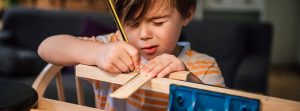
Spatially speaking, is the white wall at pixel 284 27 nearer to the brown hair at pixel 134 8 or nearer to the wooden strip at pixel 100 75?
the brown hair at pixel 134 8

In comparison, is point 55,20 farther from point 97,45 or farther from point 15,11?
point 97,45

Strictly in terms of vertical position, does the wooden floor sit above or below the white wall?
below

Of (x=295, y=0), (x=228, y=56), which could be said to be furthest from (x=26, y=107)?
(x=295, y=0)

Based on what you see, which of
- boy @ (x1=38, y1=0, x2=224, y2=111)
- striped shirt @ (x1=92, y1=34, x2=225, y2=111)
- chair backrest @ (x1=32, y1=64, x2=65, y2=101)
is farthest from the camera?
chair backrest @ (x1=32, y1=64, x2=65, y2=101)

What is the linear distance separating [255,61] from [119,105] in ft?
4.01

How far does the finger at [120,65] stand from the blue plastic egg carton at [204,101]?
7 cm

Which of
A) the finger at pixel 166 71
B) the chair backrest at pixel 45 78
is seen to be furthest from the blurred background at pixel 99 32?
the finger at pixel 166 71

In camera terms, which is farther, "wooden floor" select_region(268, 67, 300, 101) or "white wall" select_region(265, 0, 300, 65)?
"white wall" select_region(265, 0, 300, 65)

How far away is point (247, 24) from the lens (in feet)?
6.39

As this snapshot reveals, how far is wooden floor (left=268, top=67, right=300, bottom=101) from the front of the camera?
2588mm

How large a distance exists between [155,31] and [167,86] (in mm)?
136

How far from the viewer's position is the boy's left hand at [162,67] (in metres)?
0.42

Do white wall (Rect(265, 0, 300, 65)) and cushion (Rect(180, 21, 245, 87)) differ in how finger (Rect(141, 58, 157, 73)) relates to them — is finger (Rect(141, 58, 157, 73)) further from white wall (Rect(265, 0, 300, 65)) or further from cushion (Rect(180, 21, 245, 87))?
white wall (Rect(265, 0, 300, 65))

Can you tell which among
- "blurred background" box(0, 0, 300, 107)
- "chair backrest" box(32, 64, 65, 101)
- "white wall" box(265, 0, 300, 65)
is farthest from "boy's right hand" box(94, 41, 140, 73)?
"white wall" box(265, 0, 300, 65)
